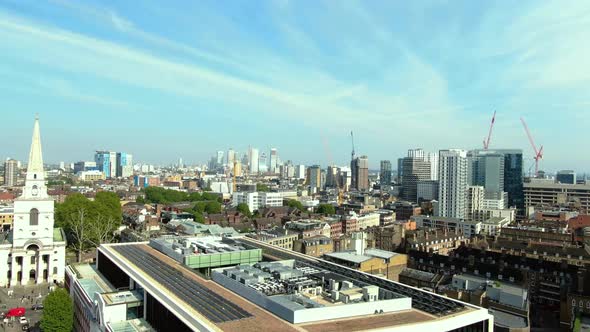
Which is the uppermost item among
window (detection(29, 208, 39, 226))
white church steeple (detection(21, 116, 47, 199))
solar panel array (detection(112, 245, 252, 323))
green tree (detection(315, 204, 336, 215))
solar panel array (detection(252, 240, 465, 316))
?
white church steeple (detection(21, 116, 47, 199))

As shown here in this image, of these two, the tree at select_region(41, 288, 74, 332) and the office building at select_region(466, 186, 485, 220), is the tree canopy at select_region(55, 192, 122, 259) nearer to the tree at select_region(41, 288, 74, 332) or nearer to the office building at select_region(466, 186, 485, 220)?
the tree at select_region(41, 288, 74, 332)

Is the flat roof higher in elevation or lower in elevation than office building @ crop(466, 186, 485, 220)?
lower

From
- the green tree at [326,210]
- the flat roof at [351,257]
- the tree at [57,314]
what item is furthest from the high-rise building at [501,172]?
the tree at [57,314]

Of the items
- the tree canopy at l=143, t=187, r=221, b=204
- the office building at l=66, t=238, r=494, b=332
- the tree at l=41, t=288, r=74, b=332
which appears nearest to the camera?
the office building at l=66, t=238, r=494, b=332

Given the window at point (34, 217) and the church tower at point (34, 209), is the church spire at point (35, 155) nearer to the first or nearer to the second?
the church tower at point (34, 209)

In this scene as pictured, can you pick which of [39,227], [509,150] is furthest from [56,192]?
[509,150]

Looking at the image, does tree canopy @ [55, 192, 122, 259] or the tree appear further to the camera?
tree canopy @ [55, 192, 122, 259]

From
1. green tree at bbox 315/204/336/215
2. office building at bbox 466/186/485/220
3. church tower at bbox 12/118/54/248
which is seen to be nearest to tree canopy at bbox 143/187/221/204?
green tree at bbox 315/204/336/215

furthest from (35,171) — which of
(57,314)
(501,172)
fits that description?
(501,172)
